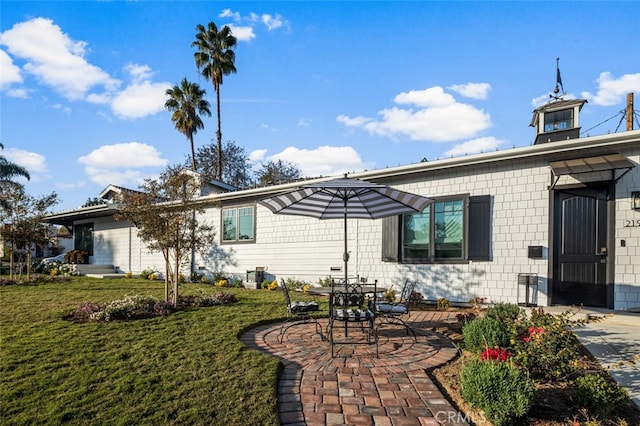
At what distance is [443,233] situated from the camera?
318 inches

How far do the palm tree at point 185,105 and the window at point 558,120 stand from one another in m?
17.9

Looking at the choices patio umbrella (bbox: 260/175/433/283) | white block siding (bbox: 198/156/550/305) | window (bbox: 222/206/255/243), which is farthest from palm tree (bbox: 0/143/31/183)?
patio umbrella (bbox: 260/175/433/283)


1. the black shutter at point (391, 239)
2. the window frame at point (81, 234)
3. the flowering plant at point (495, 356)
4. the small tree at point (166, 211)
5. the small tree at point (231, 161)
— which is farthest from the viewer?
the small tree at point (231, 161)

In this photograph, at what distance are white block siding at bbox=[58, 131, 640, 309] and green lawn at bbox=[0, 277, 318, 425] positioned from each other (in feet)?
13.0

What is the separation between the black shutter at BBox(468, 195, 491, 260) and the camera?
295 inches

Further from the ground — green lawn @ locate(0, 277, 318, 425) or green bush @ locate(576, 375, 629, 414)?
green bush @ locate(576, 375, 629, 414)

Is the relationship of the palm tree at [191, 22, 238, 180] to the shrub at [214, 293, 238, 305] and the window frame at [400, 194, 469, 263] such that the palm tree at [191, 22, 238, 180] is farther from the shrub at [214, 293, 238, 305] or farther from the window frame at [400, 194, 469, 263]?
the window frame at [400, 194, 469, 263]

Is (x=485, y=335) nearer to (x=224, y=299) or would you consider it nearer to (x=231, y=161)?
(x=224, y=299)

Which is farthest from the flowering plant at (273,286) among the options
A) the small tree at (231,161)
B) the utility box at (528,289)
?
the small tree at (231,161)

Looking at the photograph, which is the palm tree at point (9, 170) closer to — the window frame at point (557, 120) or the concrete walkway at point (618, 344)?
the window frame at point (557, 120)

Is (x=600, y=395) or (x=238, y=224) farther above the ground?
(x=238, y=224)

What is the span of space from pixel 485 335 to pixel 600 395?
117 centimetres

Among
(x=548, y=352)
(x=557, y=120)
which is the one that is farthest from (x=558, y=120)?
(x=548, y=352)

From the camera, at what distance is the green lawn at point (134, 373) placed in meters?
2.72
